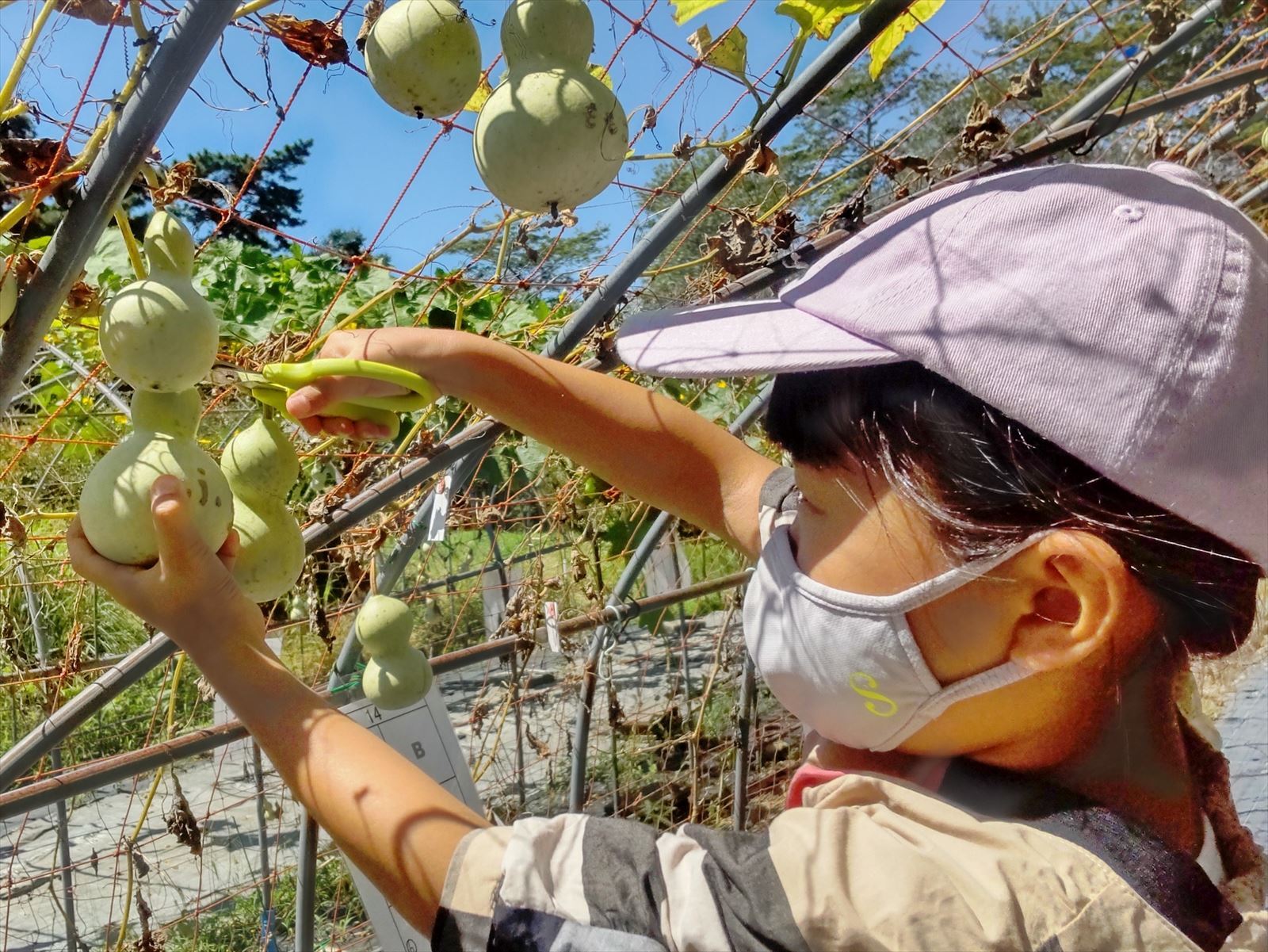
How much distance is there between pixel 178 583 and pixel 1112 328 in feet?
2.60

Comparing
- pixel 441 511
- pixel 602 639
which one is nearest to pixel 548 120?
pixel 441 511

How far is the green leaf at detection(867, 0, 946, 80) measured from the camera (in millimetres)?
1197

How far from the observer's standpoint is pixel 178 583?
0.79m

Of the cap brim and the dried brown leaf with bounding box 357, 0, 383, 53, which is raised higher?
the dried brown leaf with bounding box 357, 0, 383, 53

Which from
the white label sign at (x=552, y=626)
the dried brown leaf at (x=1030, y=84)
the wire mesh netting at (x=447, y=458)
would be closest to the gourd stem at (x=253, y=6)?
the wire mesh netting at (x=447, y=458)

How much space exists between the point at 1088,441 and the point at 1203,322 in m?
A: 0.13

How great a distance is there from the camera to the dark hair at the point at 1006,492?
76 cm

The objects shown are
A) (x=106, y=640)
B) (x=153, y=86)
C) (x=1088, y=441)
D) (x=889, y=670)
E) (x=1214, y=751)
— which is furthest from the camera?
(x=106, y=640)

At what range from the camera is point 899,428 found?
82cm

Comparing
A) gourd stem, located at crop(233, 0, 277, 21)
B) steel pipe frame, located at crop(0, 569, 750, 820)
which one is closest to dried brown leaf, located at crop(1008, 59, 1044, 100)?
gourd stem, located at crop(233, 0, 277, 21)

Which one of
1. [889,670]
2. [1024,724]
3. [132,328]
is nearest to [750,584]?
[889,670]

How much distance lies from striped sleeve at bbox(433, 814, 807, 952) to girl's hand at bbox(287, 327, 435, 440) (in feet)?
1.37

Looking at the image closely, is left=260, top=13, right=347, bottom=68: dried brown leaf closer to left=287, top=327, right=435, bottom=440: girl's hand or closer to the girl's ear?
left=287, top=327, right=435, bottom=440: girl's hand

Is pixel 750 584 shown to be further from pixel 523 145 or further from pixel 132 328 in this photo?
pixel 132 328
